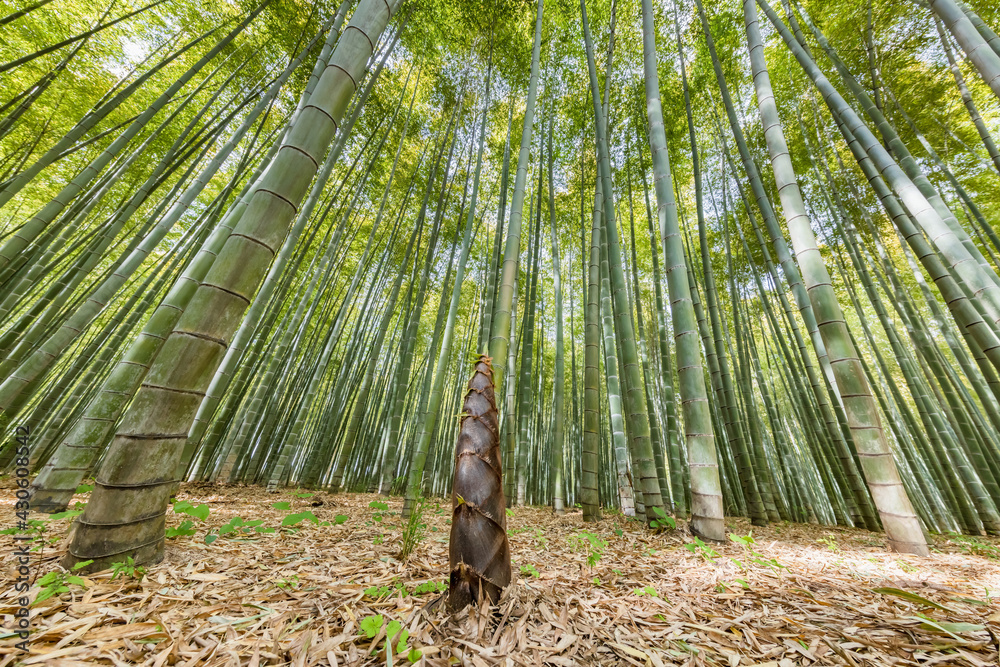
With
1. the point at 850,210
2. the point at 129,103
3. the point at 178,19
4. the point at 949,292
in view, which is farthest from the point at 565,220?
the point at 129,103

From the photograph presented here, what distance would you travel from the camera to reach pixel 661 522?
2576mm

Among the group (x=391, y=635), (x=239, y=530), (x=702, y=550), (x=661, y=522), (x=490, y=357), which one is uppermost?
(x=490, y=357)

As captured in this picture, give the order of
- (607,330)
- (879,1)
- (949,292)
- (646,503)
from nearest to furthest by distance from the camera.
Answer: (949,292), (646,503), (607,330), (879,1)

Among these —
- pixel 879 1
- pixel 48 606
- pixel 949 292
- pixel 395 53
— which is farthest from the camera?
pixel 395 53

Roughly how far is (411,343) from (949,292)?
5.12 m

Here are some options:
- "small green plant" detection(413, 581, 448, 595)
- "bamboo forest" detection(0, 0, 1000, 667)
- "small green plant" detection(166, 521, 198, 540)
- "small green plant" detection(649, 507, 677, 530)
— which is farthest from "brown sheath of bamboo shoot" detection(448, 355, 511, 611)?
"small green plant" detection(649, 507, 677, 530)

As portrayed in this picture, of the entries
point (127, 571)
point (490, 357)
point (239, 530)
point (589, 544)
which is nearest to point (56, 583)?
point (127, 571)

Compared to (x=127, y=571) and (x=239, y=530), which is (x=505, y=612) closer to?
(x=127, y=571)

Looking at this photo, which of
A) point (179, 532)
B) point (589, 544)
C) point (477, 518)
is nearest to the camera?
point (477, 518)

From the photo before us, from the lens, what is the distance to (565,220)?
7230 mm

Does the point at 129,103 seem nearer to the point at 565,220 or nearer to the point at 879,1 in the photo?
the point at 565,220

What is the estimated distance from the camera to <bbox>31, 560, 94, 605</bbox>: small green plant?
982 millimetres

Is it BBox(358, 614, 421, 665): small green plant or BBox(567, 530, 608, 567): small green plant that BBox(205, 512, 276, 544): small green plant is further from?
BBox(567, 530, 608, 567): small green plant

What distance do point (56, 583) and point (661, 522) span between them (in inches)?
120
